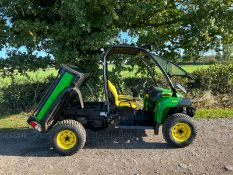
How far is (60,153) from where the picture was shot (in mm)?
6641

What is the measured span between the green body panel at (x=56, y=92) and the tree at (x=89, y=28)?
141 inches

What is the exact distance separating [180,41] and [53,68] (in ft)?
13.9

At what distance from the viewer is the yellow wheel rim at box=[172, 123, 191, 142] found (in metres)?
6.88

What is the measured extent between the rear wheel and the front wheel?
1.63 m

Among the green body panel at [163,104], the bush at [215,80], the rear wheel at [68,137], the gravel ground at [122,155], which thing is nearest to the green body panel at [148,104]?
the green body panel at [163,104]

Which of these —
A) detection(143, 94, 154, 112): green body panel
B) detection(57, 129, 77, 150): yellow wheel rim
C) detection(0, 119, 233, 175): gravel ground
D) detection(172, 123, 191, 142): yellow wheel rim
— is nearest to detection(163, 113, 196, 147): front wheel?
detection(172, 123, 191, 142): yellow wheel rim

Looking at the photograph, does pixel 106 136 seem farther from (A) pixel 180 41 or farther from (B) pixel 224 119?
(A) pixel 180 41

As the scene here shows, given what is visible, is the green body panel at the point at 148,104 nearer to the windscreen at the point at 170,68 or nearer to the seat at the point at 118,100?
the seat at the point at 118,100

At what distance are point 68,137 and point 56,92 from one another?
89 centimetres

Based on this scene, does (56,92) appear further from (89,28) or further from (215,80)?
(215,80)

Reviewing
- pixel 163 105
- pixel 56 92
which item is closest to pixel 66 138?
pixel 56 92

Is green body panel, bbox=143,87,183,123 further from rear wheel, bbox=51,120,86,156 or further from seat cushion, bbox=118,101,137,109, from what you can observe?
rear wheel, bbox=51,120,86,156

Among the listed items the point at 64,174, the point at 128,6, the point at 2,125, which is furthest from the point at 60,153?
the point at 128,6

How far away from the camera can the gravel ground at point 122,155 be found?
5852 millimetres
